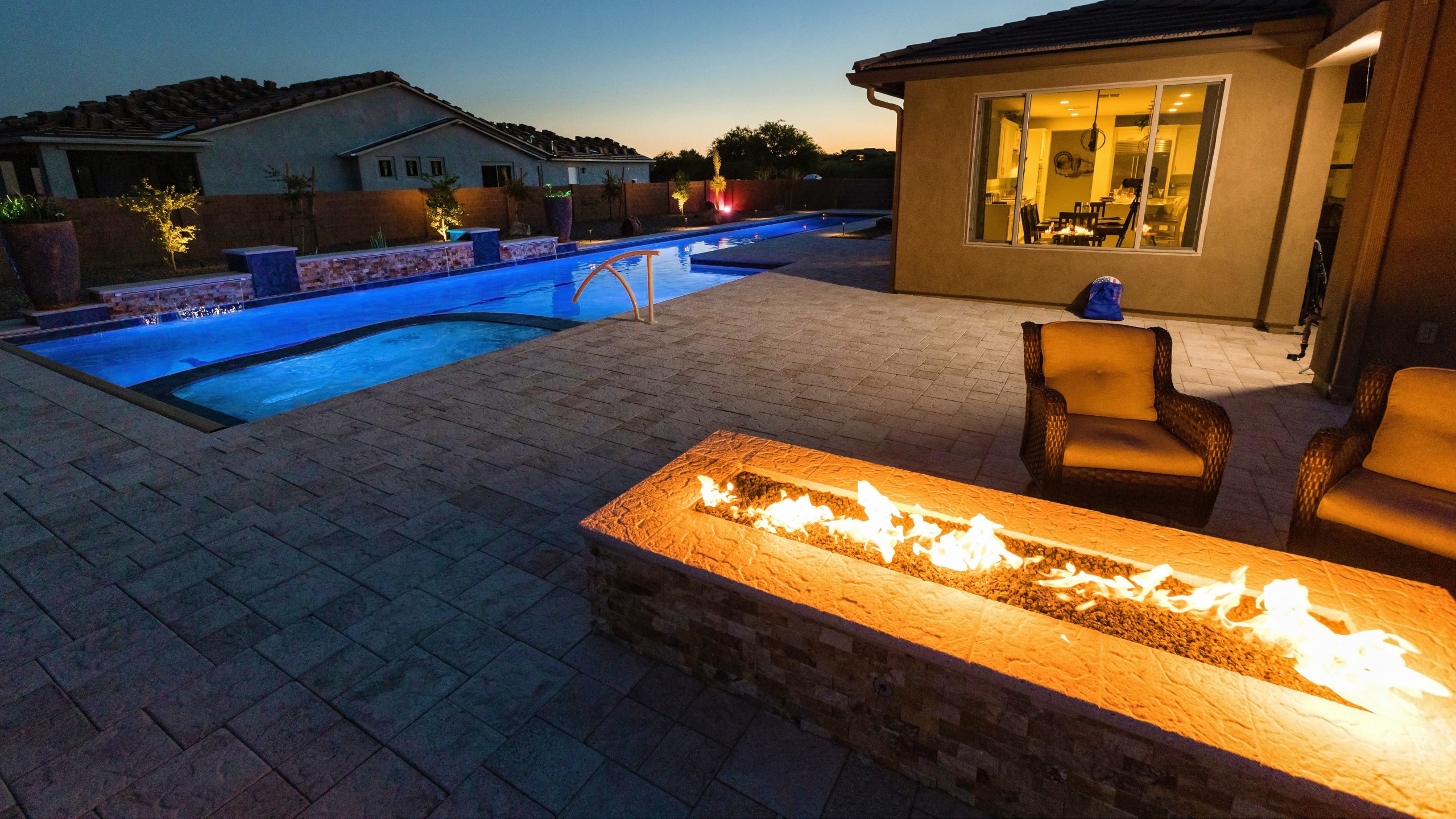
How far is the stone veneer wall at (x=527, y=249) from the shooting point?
14.5m

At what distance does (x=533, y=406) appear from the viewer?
5039mm

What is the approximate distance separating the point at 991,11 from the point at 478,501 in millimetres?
32407

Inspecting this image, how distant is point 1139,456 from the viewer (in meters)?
3.08

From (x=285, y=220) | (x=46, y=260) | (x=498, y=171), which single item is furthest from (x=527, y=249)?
(x=498, y=171)

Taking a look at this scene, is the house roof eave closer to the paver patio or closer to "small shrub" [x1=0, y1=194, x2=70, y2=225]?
the paver patio

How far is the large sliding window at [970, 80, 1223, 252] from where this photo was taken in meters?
7.47

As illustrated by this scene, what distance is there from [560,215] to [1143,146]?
12.6m

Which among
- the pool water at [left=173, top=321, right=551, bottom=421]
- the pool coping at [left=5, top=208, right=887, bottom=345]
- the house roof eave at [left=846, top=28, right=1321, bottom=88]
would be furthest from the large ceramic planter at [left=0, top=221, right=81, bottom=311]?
the house roof eave at [left=846, top=28, right=1321, bottom=88]

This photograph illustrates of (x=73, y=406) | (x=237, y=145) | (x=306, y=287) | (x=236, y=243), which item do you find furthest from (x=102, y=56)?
(x=73, y=406)

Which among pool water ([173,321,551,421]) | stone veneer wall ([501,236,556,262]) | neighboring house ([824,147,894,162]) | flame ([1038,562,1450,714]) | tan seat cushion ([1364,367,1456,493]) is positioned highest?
neighboring house ([824,147,894,162])

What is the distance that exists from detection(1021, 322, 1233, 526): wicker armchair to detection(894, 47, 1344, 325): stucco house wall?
17.2 feet

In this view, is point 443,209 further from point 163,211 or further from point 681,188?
point 681,188

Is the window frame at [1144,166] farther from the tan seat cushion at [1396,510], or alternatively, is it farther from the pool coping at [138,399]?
the pool coping at [138,399]

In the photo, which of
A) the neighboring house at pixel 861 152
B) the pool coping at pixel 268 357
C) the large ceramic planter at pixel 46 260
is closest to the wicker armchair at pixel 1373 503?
the pool coping at pixel 268 357
